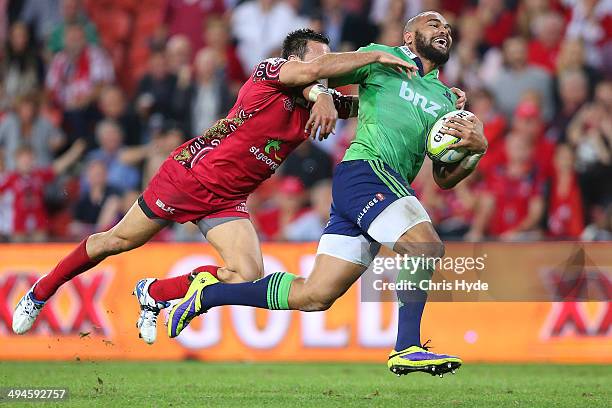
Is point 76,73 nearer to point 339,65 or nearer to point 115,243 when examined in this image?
point 115,243

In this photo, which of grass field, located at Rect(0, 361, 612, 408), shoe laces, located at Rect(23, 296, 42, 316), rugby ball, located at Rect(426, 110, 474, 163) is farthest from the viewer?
shoe laces, located at Rect(23, 296, 42, 316)

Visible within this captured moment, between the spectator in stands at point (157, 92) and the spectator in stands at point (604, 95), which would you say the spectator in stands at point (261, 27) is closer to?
the spectator in stands at point (157, 92)

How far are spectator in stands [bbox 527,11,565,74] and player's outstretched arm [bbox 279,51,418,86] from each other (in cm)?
750

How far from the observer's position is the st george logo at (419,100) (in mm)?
8102

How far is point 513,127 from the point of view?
564 inches

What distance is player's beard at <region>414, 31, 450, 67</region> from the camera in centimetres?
822

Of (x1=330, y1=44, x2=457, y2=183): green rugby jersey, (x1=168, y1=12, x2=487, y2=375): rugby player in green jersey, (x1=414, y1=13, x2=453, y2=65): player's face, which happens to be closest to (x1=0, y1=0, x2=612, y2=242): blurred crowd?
(x1=168, y1=12, x2=487, y2=375): rugby player in green jersey

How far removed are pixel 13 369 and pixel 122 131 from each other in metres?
5.38

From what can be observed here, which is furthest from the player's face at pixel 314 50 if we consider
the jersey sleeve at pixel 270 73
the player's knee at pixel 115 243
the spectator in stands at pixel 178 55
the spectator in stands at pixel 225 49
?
the spectator in stands at pixel 178 55

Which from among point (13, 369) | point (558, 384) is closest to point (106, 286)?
point (13, 369)

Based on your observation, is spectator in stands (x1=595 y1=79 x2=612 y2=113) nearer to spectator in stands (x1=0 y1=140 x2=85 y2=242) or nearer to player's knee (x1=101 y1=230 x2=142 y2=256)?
player's knee (x1=101 y1=230 x2=142 y2=256)

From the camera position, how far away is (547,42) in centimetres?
1507

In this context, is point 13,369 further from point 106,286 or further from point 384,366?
point 384,366

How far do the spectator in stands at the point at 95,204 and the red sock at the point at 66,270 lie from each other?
4873 millimetres
